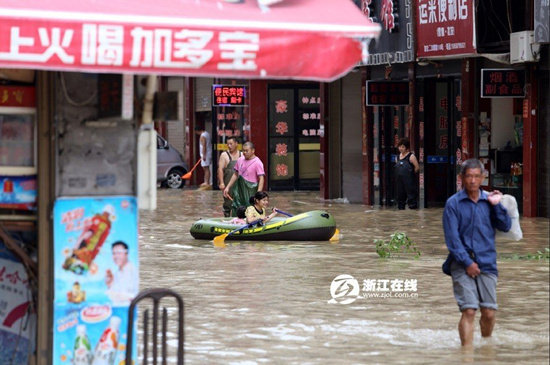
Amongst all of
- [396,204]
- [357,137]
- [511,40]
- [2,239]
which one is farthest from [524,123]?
[2,239]

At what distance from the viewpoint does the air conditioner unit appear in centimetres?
2602

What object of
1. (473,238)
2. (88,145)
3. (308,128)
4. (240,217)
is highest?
(308,128)

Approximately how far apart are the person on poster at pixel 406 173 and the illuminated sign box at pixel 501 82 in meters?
3.59

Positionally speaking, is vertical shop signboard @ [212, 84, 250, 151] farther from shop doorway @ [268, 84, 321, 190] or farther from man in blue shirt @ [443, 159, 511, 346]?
man in blue shirt @ [443, 159, 511, 346]

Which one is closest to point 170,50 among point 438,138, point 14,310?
point 14,310

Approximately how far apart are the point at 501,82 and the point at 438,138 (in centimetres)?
435

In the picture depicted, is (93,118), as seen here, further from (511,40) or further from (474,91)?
(474,91)

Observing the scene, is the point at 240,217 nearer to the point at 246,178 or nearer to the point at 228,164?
the point at 246,178

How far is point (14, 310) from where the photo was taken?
888 centimetres

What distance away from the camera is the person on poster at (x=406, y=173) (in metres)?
30.8

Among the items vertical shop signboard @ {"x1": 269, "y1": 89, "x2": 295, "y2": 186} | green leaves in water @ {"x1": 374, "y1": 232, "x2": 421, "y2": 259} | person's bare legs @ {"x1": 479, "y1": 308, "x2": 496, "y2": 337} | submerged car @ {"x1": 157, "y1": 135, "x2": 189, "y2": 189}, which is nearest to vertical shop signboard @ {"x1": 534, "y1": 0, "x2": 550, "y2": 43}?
green leaves in water @ {"x1": 374, "y1": 232, "x2": 421, "y2": 259}

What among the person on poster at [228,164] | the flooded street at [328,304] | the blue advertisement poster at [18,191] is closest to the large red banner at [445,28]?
the flooded street at [328,304]

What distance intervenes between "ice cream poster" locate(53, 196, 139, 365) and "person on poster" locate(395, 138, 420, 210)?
22328mm

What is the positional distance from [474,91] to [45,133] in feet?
71.5
